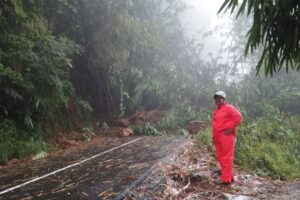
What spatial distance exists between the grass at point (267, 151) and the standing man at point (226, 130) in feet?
7.50

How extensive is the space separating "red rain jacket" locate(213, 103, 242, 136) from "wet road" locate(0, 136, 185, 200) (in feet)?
5.27

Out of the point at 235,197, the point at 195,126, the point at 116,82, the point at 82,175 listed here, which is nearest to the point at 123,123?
the point at 116,82

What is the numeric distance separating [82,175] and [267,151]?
5.93 metres

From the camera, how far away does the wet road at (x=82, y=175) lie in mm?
5781

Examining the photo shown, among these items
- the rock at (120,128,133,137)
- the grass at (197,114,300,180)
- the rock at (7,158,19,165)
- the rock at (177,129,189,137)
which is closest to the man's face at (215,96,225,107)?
the grass at (197,114,300,180)

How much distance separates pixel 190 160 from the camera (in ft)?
27.9

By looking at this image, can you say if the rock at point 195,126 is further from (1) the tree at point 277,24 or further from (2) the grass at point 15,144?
(1) the tree at point 277,24

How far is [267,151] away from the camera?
35.2ft

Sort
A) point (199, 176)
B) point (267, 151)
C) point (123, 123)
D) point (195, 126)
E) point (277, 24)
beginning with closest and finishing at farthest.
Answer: point (277, 24), point (199, 176), point (267, 151), point (195, 126), point (123, 123)

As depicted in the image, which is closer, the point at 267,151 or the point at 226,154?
the point at 226,154

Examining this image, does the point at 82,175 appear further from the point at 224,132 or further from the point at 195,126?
the point at 195,126

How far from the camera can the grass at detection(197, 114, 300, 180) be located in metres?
8.97

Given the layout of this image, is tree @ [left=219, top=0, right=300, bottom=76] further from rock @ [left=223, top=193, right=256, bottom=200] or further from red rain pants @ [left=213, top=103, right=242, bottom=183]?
rock @ [left=223, top=193, right=256, bottom=200]

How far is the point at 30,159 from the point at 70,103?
263 inches
